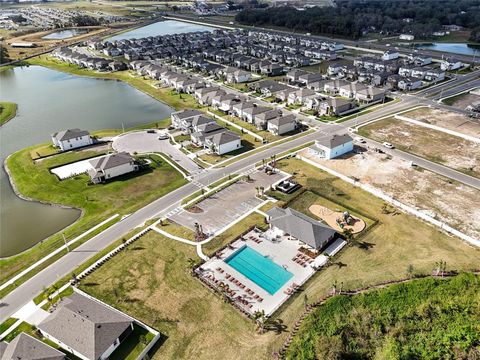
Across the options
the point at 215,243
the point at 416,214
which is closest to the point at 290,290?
the point at 215,243

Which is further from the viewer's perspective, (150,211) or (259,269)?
(150,211)

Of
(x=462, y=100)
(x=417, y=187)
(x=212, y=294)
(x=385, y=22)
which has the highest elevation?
(x=385, y=22)

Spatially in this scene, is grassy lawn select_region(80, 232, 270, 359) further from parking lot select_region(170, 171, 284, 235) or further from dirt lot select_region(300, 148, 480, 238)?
dirt lot select_region(300, 148, 480, 238)

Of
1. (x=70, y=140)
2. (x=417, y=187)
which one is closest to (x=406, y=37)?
(x=417, y=187)

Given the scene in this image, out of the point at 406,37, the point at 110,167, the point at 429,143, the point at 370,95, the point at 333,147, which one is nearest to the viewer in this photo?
the point at 110,167

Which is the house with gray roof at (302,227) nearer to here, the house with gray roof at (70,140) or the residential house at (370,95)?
the house with gray roof at (70,140)

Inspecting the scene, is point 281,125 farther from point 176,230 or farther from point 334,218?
point 176,230

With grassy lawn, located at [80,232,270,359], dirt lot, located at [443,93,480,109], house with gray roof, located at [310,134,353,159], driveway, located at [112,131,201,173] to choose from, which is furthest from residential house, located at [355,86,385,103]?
grassy lawn, located at [80,232,270,359]
